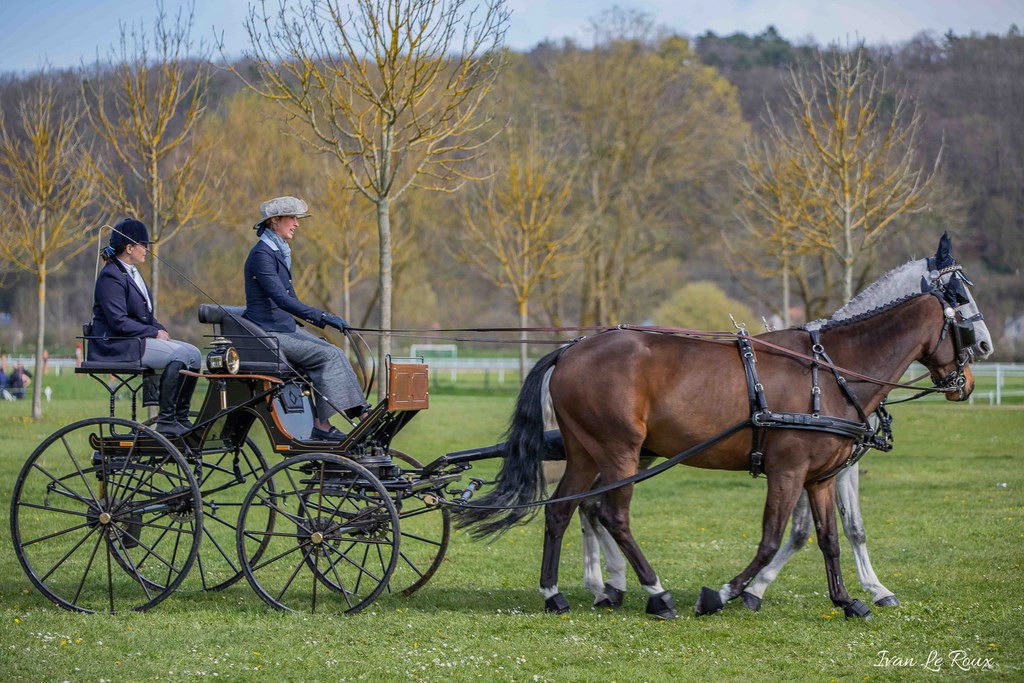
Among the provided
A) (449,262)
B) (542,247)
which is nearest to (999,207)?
(542,247)

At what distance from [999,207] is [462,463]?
107ft

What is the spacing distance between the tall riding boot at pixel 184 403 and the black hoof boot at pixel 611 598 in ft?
10.0

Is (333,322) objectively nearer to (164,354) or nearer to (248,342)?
(248,342)

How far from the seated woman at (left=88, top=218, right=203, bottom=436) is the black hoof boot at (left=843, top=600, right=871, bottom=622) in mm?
4504

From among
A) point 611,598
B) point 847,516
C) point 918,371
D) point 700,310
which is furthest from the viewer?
point 700,310

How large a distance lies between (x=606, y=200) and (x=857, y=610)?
3129cm

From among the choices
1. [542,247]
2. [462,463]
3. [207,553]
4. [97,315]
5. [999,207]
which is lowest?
[207,553]

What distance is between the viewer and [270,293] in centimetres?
682

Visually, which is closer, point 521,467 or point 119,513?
point 119,513

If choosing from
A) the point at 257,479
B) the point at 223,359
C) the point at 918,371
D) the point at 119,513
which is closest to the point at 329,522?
the point at 257,479

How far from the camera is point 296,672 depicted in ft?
17.1

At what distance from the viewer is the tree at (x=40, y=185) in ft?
58.1

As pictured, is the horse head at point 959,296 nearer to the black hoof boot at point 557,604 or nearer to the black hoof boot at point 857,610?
the black hoof boot at point 857,610

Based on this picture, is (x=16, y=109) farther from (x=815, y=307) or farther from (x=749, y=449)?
(x=815, y=307)
